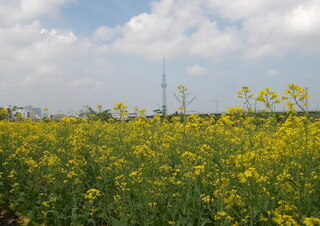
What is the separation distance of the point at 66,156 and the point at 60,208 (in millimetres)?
1225

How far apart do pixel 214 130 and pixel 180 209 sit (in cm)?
152

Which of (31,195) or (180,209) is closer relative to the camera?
(180,209)

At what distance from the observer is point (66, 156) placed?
169 inches

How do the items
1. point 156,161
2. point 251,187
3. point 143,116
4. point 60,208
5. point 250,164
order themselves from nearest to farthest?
point 251,187 → point 250,164 → point 156,161 → point 60,208 → point 143,116

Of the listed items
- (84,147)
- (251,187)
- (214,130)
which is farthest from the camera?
(84,147)

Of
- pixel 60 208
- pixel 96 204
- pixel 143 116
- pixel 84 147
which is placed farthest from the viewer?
pixel 84 147

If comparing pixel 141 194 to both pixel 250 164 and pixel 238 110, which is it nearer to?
pixel 250 164

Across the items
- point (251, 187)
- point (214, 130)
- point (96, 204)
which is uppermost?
point (214, 130)

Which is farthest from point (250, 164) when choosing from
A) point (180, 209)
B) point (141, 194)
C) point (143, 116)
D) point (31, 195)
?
point (31, 195)

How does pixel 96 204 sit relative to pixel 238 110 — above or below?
below

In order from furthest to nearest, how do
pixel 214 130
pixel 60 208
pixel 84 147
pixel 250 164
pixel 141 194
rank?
pixel 84 147 < pixel 214 130 < pixel 60 208 < pixel 141 194 < pixel 250 164

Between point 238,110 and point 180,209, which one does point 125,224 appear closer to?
point 180,209

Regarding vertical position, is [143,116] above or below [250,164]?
above

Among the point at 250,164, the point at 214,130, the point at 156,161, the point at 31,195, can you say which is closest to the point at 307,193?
the point at 250,164
